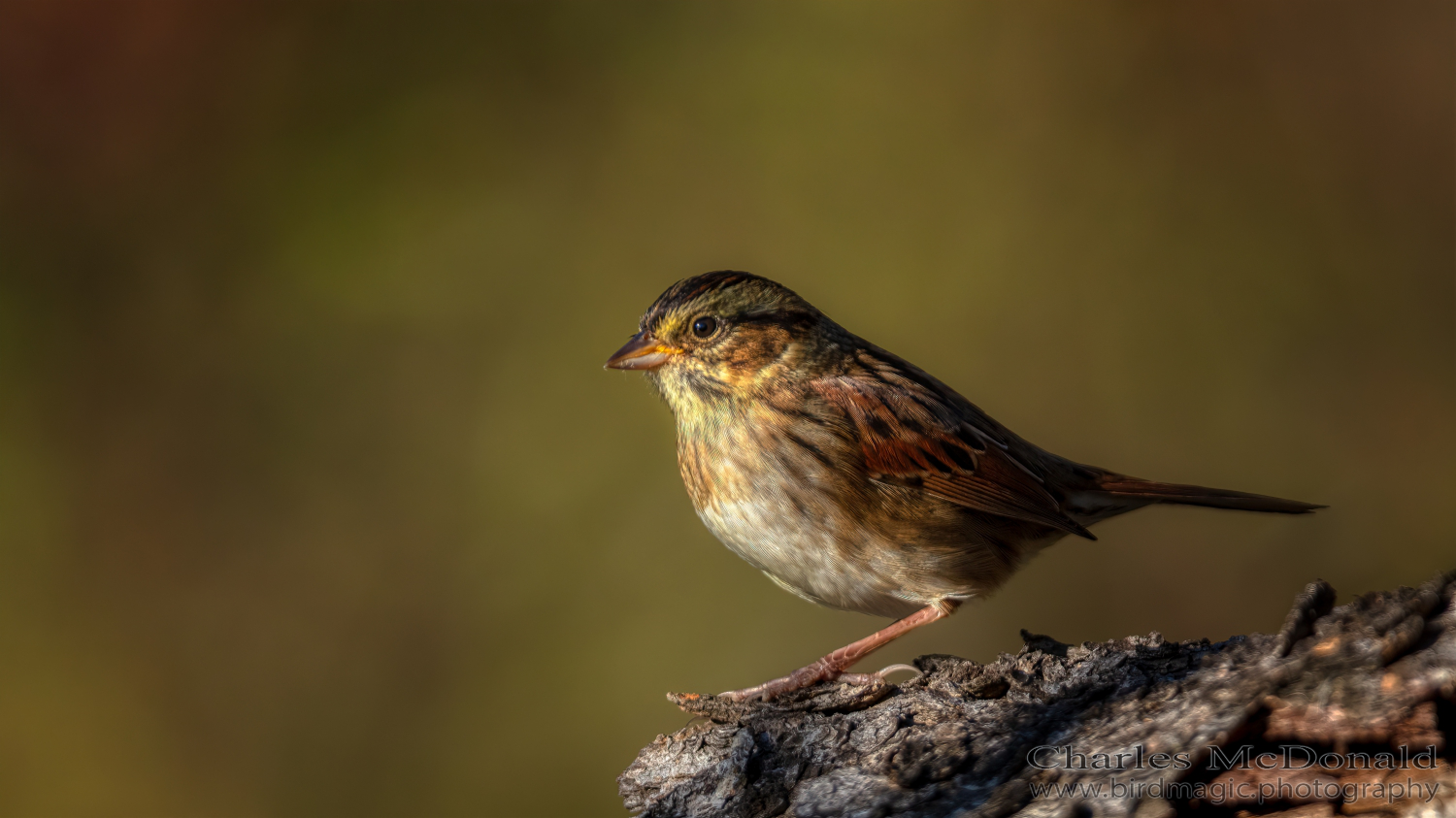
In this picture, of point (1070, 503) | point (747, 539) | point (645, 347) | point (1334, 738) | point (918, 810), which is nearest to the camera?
point (1334, 738)

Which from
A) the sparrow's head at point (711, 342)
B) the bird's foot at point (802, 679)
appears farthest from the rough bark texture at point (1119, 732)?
the sparrow's head at point (711, 342)

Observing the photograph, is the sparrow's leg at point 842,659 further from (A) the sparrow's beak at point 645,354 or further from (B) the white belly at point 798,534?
(A) the sparrow's beak at point 645,354

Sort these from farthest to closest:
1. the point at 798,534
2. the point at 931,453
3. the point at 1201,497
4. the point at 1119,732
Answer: the point at 1201,497 → the point at 931,453 → the point at 798,534 → the point at 1119,732

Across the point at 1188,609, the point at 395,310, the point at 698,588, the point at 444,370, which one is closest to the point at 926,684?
the point at 698,588

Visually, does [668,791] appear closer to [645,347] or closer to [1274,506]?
[645,347]

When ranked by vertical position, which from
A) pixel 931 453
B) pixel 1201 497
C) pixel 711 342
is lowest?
pixel 1201 497

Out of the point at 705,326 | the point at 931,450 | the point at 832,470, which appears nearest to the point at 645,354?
the point at 705,326

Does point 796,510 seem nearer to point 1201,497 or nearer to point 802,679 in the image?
point 802,679
